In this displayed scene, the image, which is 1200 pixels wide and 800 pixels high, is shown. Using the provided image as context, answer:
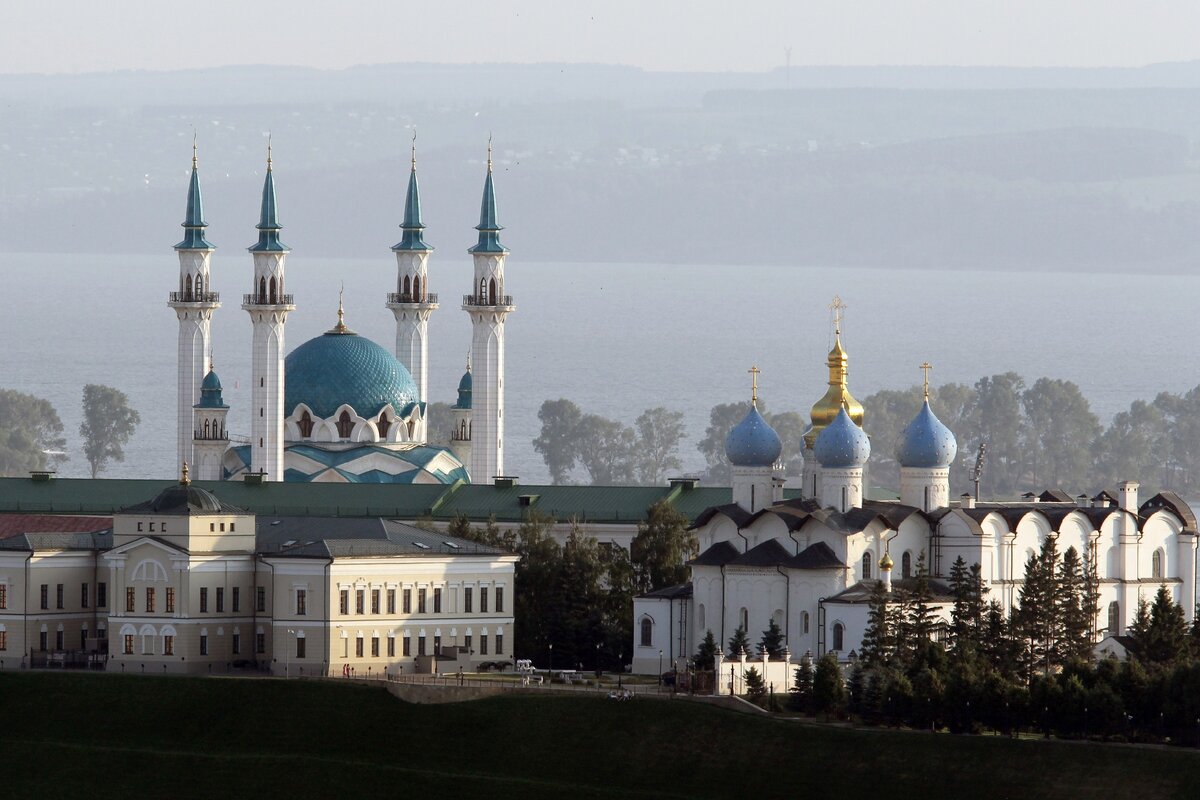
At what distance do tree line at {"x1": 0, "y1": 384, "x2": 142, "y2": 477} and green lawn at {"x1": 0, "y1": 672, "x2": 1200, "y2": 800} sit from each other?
94586 mm

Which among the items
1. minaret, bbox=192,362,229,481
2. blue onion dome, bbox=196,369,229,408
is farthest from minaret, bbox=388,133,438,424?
minaret, bbox=192,362,229,481

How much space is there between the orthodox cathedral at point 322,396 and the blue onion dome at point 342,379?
0.03 m

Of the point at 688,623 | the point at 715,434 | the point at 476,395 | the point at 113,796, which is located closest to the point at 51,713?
the point at 113,796

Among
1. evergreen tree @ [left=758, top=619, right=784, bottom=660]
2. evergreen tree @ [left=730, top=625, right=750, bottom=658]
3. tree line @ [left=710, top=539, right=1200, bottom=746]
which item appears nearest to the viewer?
tree line @ [left=710, top=539, right=1200, bottom=746]

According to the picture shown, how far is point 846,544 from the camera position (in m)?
87.6

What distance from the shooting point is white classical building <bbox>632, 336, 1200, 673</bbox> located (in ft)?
287

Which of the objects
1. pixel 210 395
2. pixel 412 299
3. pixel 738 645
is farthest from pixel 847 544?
pixel 412 299

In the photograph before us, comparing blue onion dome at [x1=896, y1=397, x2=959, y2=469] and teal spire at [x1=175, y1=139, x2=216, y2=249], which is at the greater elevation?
teal spire at [x1=175, y1=139, x2=216, y2=249]

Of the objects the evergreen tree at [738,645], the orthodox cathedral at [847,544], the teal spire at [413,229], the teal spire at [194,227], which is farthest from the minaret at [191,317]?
the evergreen tree at [738,645]

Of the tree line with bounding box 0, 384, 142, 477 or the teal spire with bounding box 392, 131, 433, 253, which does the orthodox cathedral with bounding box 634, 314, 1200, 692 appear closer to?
the teal spire with bounding box 392, 131, 433, 253

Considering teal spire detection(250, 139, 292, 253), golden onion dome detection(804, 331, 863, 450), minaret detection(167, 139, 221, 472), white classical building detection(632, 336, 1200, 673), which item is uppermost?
teal spire detection(250, 139, 292, 253)

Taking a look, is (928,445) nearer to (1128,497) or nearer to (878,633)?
(1128,497)

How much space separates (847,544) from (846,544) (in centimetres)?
2

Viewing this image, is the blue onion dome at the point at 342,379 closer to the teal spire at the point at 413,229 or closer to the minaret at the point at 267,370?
the minaret at the point at 267,370
